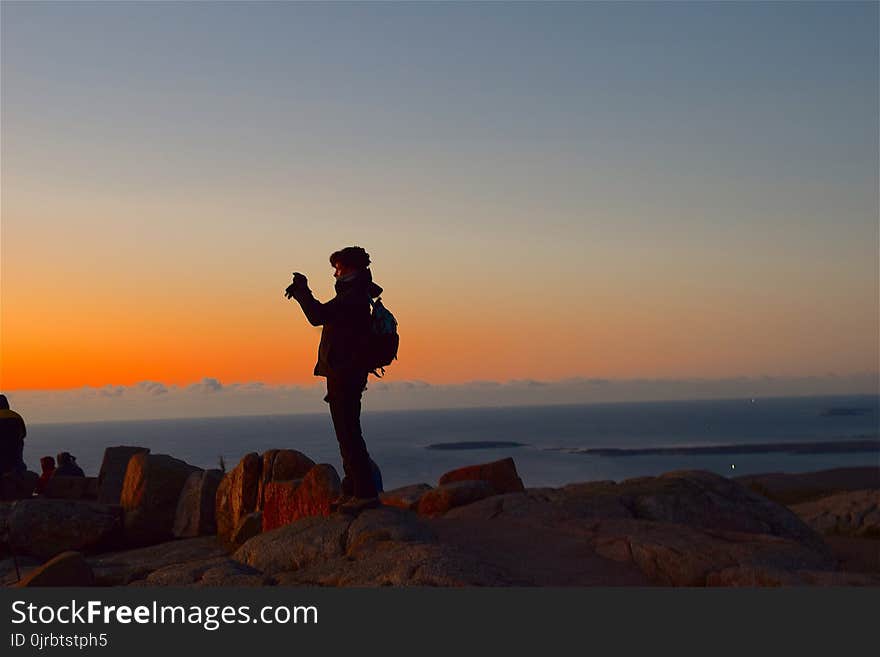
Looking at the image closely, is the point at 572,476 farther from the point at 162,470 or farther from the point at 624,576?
the point at 624,576

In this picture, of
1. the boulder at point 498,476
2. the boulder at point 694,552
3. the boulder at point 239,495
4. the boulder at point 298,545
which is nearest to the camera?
the boulder at point 694,552

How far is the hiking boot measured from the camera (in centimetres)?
1040

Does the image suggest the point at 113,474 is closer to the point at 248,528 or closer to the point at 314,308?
the point at 248,528

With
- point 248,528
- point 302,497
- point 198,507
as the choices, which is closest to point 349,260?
point 302,497

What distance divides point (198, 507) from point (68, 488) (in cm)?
526

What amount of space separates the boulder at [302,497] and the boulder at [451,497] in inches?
72.7

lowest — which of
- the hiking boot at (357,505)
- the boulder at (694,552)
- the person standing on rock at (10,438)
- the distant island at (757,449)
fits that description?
the distant island at (757,449)

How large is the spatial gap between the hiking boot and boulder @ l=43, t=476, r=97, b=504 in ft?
33.1

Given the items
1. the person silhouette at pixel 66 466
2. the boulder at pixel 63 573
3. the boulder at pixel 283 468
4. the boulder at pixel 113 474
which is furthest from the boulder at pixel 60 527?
the person silhouette at pixel 66 466

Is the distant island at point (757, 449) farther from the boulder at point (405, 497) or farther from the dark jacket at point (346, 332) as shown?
the dark jacket at point (346, 332)

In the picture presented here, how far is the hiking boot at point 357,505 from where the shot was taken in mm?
10398

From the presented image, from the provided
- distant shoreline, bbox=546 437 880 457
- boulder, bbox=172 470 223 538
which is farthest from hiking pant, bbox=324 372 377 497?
distant shoreline, bbox=546 437 880 457

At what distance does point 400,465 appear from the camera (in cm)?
9856

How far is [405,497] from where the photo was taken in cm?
1513
